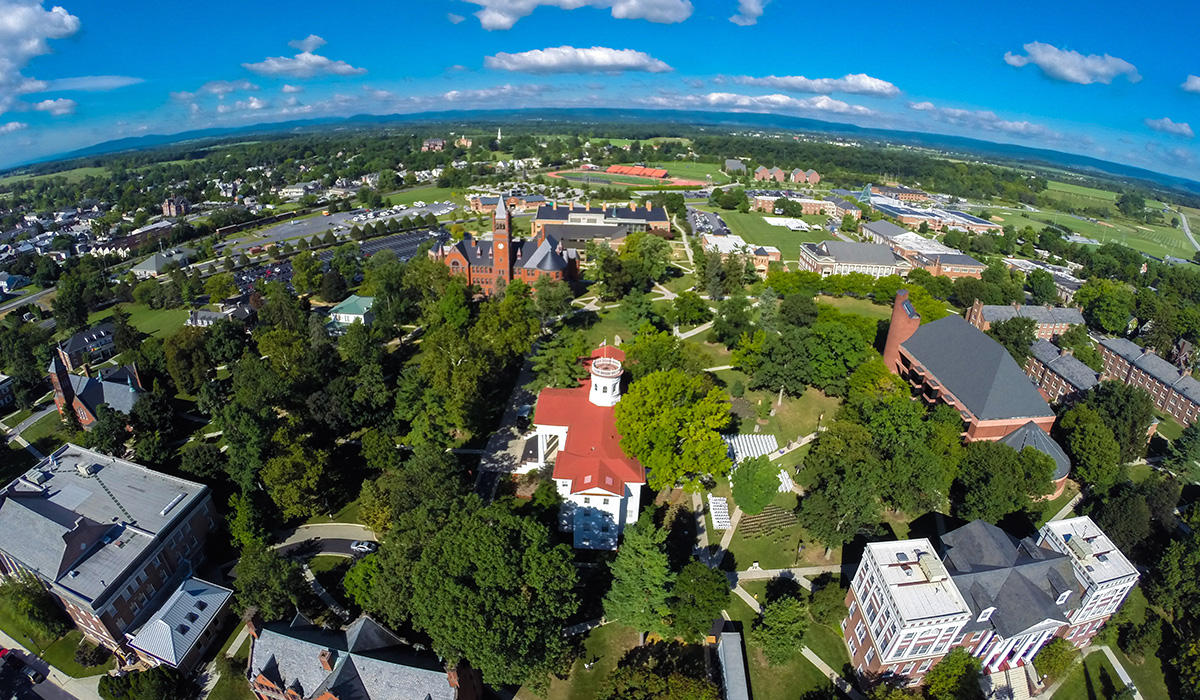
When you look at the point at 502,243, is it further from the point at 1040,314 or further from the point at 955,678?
the point at 1040,314

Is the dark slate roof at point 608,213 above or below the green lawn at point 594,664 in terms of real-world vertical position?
above

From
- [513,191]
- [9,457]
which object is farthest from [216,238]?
[9,457]

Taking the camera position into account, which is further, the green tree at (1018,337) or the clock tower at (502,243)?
the clock tower at (502,243)

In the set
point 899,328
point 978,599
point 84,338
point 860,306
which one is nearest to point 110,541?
point 84,338

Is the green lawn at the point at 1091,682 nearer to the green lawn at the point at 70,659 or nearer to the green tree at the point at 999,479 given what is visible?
the green tree at the point at 999,479

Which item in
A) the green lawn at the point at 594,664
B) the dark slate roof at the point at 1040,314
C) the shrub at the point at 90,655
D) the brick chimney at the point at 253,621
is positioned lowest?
the shrub at the point at 90,655

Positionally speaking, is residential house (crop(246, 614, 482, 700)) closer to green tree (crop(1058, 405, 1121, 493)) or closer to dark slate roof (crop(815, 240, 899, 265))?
green tree (crop(1058, 405, 1121, 493))

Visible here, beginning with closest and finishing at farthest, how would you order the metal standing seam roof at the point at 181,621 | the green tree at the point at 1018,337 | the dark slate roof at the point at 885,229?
1. the metal standing seam roof at the point at 181,621
2. the green tree at the point at 1018,337
3. the dark slate roof at the point at 885,229

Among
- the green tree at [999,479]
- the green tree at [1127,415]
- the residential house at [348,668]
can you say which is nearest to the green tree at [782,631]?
the residential house at [348,668]
